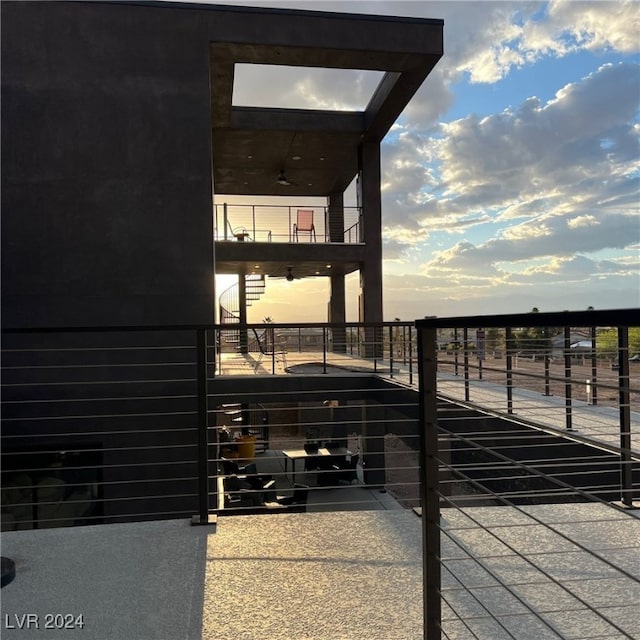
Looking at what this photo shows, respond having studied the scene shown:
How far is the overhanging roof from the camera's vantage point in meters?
5.76

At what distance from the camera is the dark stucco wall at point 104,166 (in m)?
5.18

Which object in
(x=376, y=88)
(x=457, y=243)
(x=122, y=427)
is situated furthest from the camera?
(x=457, y=243)

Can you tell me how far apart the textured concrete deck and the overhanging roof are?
214 inches

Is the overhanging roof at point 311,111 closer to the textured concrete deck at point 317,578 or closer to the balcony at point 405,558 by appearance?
the balcony at point 405,558

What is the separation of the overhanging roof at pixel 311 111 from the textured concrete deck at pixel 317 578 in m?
5.42

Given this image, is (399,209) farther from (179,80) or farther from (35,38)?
(35,38)

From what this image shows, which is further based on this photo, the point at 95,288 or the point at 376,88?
the point at 376,88

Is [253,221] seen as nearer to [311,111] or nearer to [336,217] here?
[311,111]

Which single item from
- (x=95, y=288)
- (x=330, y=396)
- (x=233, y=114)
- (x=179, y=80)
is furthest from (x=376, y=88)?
(x=95, y=288)

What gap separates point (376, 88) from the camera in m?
7.96

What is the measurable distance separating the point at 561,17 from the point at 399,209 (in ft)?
19.8

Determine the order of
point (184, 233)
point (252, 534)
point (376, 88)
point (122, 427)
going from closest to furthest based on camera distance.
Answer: point (252, 534), point (122, 427), point (184, 233), point (376, 88)

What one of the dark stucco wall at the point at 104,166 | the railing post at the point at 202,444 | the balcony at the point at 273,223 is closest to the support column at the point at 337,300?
the balcony at the point at 273,223

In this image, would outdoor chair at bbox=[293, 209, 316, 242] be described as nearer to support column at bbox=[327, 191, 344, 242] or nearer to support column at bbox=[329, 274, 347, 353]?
support column at bbox=[327, 191, 344, 242]
